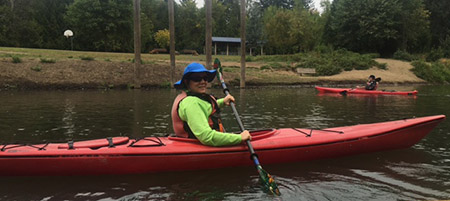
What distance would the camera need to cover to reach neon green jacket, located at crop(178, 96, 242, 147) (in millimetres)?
4484

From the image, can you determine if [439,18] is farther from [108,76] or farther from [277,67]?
[108,76]

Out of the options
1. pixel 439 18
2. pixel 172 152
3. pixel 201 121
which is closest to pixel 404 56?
pixel 439 18

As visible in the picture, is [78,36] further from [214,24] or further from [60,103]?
[60,103]

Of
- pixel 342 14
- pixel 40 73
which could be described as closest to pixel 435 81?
pixel 342 14

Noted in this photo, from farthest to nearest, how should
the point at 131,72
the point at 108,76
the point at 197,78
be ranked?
Result: the point at 131,72, the point at 108,76, the point at 197,78

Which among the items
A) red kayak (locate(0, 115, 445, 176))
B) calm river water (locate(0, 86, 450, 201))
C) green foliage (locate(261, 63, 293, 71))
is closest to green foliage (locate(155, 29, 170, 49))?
green foliage (locate(261, 63, 293, 71))

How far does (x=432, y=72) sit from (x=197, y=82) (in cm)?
3074

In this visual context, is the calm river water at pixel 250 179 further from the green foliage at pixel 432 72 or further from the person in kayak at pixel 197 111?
the green foliage at pixel 432 72

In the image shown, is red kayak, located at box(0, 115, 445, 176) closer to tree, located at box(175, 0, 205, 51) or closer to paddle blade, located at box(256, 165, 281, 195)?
paddle blade, located at box(256, 165, 281, 195)

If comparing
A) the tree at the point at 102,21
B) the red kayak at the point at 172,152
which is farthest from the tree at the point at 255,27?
the red kayak at the point at 172,152

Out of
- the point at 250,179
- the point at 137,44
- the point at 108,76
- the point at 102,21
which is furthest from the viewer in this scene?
the point at 102,21

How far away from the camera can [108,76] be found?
67.2 feet

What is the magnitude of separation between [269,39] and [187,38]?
17479mm

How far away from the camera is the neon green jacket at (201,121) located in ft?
14.7
